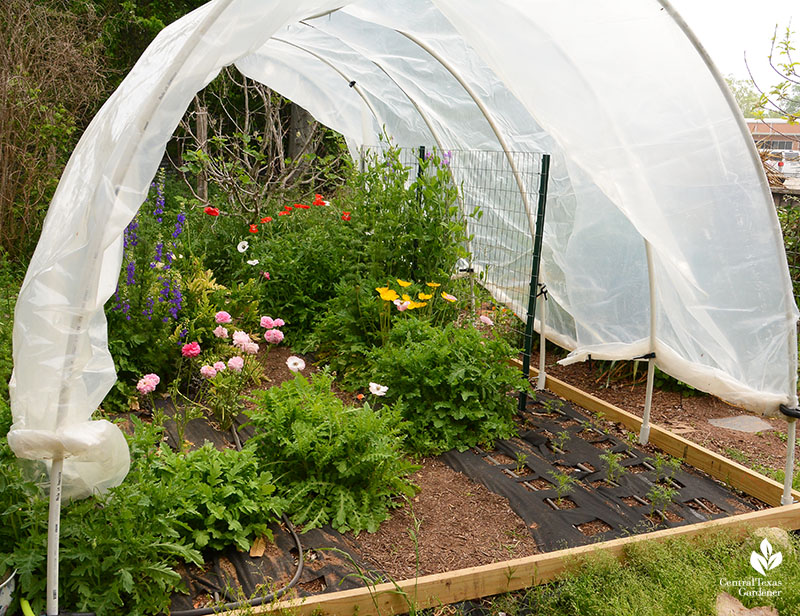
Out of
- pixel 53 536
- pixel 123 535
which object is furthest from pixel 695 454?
pixel 53 536

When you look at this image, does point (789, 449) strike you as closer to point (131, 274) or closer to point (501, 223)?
point (501, 223)

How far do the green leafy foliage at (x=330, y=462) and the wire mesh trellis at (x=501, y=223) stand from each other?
1.95m

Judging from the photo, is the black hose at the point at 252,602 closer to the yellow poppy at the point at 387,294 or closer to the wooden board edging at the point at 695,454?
the yellow poppy at the point at 387,294

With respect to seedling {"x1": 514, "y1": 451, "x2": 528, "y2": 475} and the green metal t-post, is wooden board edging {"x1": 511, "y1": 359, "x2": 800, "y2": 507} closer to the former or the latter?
the green metal t-post

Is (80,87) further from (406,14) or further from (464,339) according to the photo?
(464,339)

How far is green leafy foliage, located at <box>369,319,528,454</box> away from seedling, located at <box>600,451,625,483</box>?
59 cm

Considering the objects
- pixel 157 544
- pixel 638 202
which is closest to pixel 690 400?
pixel 638 202

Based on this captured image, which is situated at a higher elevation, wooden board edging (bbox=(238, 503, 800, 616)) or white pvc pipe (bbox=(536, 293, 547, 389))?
white pvc pipe (bbox=(536, 293, 547, 389))

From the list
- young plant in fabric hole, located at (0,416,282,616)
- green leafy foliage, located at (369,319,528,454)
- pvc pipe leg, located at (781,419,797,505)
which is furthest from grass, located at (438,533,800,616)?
green leafy foliage, located at (369,319,528,454)

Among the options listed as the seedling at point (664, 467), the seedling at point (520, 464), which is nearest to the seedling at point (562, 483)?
the seedling at point (520, 464)

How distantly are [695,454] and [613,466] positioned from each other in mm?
532

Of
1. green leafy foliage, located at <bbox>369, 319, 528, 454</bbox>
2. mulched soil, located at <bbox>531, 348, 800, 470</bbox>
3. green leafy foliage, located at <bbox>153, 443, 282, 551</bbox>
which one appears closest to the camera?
green leafy foliage, located at <bbox>153, 443, 282, 551</bbox>

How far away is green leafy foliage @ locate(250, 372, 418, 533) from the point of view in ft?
10.1

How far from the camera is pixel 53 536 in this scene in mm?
2051
